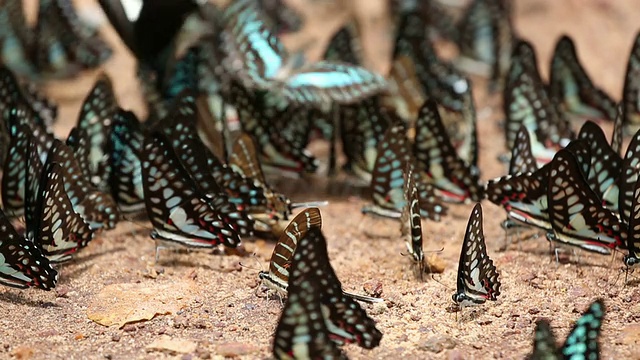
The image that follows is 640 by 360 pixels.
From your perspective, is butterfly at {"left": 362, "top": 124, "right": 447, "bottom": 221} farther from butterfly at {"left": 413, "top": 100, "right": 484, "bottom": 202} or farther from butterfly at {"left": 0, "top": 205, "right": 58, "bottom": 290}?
butterfly at {"left": 0, "top": 205, "right": 58, "bottom": 290}

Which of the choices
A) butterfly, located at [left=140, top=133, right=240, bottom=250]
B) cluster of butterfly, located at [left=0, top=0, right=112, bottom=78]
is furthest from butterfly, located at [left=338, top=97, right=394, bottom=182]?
cluster of butterfly, located at [left=0, top=0, right=112, bottom=78]

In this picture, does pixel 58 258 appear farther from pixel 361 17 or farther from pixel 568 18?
pixel 568 18

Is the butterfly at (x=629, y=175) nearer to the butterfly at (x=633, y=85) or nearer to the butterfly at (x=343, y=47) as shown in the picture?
the butterfly at (x=633, y=85)

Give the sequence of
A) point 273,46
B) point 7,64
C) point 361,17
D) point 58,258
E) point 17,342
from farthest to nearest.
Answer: point 361,17, point 7,64, point 273,46, point 58,258, point 17,342

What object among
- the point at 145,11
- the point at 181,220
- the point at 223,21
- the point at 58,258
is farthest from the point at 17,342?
the point at 223,21

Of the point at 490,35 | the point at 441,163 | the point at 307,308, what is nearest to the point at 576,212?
the point at 441,163

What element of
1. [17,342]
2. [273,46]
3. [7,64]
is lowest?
[17,342]

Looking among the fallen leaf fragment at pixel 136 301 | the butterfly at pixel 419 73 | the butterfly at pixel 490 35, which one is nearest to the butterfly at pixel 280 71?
the butterfly at pixel 419 73

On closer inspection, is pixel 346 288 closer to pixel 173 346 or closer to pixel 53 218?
pixel 173 346
